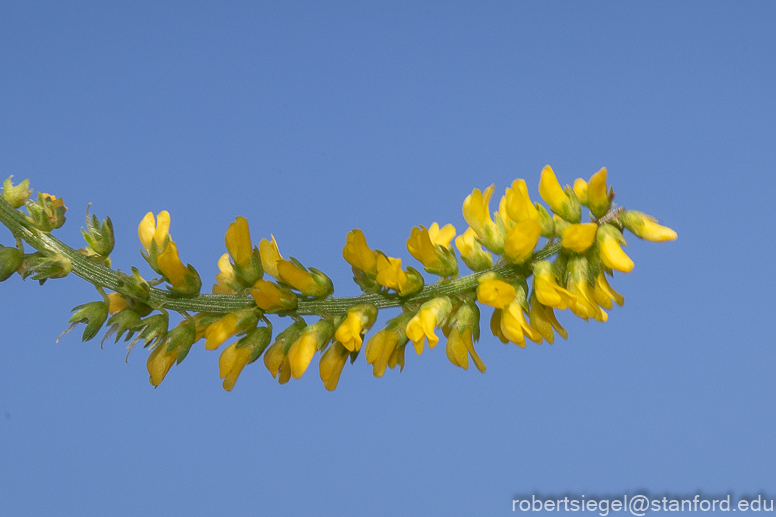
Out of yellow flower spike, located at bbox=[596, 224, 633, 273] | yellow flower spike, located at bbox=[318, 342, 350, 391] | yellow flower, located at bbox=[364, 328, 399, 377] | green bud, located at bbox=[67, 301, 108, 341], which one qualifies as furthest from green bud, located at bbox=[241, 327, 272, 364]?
yellow flower spike, located at bbox=[596, 224, 633, 273]

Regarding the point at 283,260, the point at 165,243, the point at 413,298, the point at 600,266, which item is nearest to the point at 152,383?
the point at 165,243

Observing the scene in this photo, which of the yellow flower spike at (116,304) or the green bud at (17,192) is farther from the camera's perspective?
the yellow flower spike at (116,304)

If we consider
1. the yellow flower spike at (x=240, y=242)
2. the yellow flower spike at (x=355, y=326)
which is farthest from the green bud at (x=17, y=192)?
the yellow flower spike at (x=355, y=326)

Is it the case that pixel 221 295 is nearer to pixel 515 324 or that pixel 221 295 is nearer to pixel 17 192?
pixel 17 192

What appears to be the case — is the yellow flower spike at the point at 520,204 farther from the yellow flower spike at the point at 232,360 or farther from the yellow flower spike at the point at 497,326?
the yellow flower spike at the point at 232,360

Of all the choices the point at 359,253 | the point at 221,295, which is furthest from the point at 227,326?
the point at 359,253

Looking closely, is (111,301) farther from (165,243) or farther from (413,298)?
(413,298)
